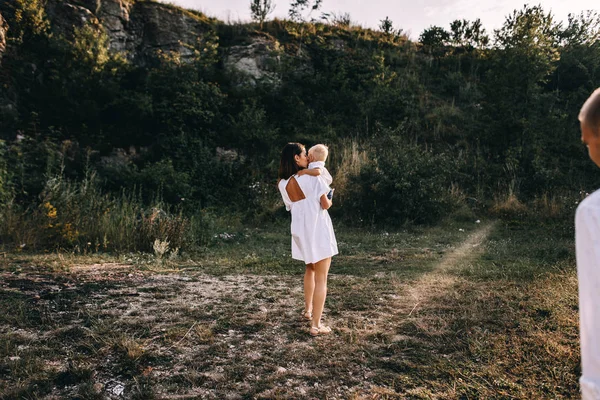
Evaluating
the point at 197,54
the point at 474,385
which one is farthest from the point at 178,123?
the point at 474,385

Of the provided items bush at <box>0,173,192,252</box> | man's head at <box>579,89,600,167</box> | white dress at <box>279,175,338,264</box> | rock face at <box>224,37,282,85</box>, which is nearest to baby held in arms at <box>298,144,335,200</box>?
white dress at <box>279,175,338,264</box>

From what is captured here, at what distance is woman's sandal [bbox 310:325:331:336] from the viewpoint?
3654mm

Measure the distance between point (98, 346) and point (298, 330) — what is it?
170 centimetres

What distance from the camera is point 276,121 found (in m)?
14.1

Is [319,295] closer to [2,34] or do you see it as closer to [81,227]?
[81,227]

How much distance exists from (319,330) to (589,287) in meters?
2.88

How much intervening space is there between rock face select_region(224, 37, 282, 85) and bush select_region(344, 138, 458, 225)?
259 inches

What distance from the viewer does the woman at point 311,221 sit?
3.68m

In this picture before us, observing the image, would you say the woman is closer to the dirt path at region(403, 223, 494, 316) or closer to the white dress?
the white dress

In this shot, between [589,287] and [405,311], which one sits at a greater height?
[589,287]

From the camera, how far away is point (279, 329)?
3.78m

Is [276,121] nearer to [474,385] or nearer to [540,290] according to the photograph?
[540,290]

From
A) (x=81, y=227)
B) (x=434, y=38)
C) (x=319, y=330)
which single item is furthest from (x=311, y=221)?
(x=434, y=38)

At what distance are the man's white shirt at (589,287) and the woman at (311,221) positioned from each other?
2.67 metres
